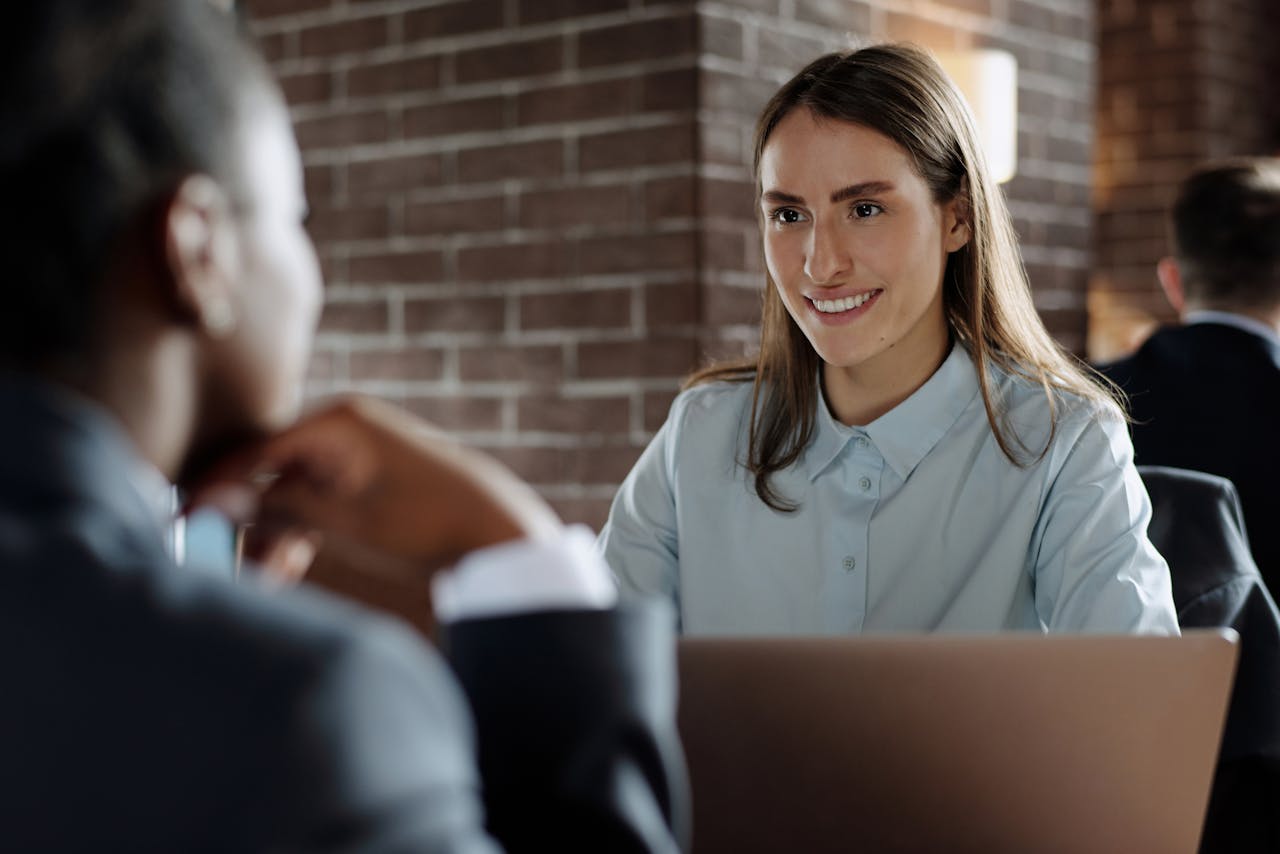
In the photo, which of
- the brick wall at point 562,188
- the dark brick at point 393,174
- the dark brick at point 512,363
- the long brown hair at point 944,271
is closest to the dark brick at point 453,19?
the brick wall at point 562,188

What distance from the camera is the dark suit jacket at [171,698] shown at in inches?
18.9

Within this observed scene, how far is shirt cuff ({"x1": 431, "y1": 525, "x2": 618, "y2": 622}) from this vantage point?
2.51 feet

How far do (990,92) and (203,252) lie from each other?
8.02 ft

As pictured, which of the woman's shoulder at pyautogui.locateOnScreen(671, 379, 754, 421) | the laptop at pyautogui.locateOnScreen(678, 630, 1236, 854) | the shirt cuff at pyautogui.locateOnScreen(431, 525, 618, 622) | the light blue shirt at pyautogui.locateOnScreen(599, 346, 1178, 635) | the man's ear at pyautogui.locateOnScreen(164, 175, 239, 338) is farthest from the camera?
the woman's shoulder at pyautogui.locateOnScreen(671, 379, 754, 421)

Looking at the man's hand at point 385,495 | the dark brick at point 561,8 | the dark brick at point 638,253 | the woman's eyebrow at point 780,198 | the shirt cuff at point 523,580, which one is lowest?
the shirt cuff at point 523,580

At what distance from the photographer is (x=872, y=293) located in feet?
5.63

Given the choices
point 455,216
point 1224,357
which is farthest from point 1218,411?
point 455,216

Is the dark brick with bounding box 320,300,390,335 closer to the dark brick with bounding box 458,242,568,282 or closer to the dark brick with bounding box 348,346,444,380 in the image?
the dark brick with bounding box 348,346,444,380

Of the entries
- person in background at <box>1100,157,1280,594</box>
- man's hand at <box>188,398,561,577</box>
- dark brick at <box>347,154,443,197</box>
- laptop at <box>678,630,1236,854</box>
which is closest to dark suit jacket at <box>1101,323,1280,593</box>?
person in background at <box>1100,157,1280,594</box>

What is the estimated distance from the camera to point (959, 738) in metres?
0.89

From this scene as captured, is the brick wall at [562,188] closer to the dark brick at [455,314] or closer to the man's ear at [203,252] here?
the dark brick at [455,314]

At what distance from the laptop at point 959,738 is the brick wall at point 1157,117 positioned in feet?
13.4

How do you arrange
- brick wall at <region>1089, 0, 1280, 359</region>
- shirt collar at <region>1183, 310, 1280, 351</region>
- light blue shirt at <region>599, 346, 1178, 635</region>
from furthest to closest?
1. brick wall at <region>1089, 0, 1280, 359</region>
2. shirt collar at <region>1183, 310, 1280, 351</region>
3. light blue shirt at <region>599, 346, 1178, 635</region>

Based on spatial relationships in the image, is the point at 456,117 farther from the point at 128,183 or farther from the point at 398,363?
the point at 128,183
